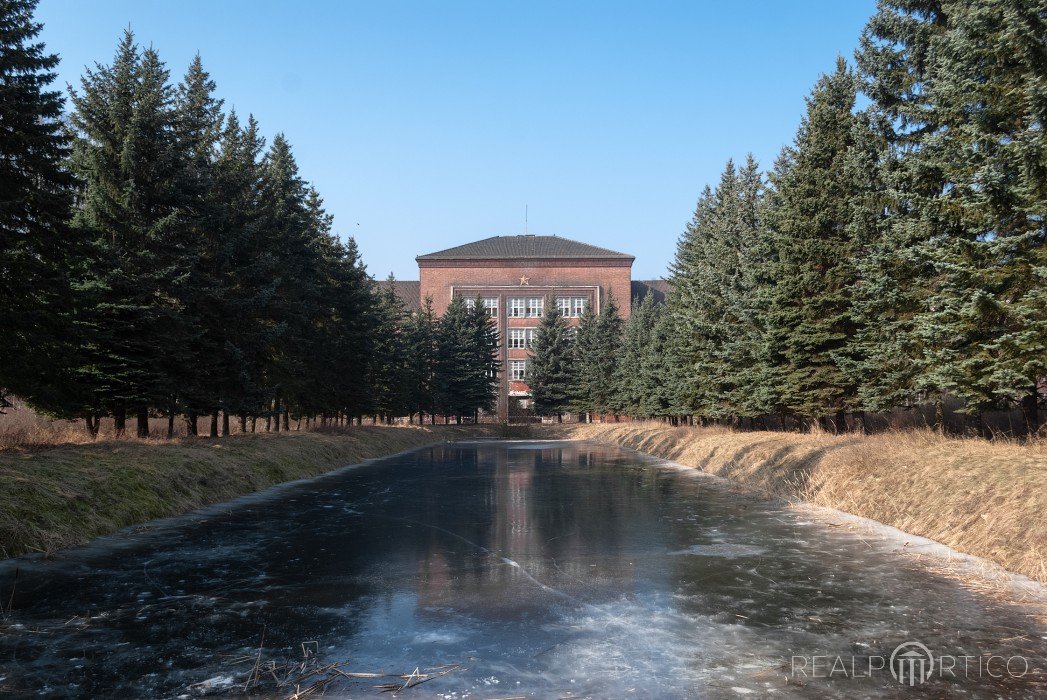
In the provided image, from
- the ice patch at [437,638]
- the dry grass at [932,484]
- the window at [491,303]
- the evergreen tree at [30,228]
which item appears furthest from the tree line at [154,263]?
the window at [491,303]

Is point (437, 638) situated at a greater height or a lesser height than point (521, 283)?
lesser

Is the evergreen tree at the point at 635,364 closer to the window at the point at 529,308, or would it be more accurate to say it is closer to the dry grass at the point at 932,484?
the window at the point at 529,308

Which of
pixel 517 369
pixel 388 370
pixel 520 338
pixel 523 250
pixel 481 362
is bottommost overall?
pixel 388 370

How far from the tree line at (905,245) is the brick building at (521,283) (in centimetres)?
6013

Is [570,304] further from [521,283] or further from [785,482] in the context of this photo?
Result: [785,482]

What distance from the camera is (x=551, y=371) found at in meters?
76.5

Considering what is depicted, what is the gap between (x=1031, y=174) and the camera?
41.3 ft

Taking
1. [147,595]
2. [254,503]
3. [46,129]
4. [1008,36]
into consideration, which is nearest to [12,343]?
[46,129]

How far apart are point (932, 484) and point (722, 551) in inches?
157

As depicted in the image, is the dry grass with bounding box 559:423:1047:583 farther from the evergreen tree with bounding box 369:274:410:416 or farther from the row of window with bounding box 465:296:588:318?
the row of window with bounding box 465:296:588:318

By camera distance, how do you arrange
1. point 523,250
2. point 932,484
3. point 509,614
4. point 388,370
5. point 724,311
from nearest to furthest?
point 509,614
point 932,484
point 724,311
point 388,370
point 523,250

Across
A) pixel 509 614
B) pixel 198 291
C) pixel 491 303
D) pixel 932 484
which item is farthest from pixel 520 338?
pixel 509 614

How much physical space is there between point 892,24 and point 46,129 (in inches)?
797

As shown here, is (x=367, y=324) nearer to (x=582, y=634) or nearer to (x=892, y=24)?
(x=892, y=24)
